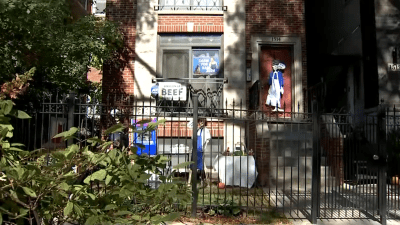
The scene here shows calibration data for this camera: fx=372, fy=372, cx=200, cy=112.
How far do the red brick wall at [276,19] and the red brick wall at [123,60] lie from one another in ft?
13.0

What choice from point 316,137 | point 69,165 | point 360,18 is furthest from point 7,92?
point 360,18

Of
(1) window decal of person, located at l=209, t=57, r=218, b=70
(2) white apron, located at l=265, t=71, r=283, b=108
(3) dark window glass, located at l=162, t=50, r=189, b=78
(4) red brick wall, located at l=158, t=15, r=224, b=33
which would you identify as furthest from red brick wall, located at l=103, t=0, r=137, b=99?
(2) white apron, located at l=265, t=71, r=283, b=108

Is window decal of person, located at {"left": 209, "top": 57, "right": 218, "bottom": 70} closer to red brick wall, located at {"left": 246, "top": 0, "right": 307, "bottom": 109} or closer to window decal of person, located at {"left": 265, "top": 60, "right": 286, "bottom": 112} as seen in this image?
red brick wall, located at {"left": 246, "top": 0, "right": 307, "bottom": 109}

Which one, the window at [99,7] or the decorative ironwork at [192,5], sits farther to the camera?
the decorative ironwork at [192,5]

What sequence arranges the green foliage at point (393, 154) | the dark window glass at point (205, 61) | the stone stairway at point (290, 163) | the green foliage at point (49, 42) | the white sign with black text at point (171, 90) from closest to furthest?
the green foliage at point (49, 42)
the stone stairway at point (290, 163)
the green foliage at point (393, 154)
the white sign with black text at point (171, 90)
the dark window glass at point (205, 61)

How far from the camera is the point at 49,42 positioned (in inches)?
336

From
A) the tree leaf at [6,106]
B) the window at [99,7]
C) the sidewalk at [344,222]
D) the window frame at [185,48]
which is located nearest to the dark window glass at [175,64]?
the window frame at [185,48]

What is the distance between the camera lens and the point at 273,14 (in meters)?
12.7

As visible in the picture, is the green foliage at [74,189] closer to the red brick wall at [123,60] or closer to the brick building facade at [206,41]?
the brick building facade at [206,41]

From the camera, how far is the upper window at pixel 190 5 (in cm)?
1273

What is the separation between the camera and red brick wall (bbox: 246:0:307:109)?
1266 cm

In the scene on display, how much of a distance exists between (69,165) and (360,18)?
12.1 meters

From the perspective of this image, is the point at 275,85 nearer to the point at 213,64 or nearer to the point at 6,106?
the point at 213,64

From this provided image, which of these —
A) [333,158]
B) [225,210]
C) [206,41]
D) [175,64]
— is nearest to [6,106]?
[225,210]
